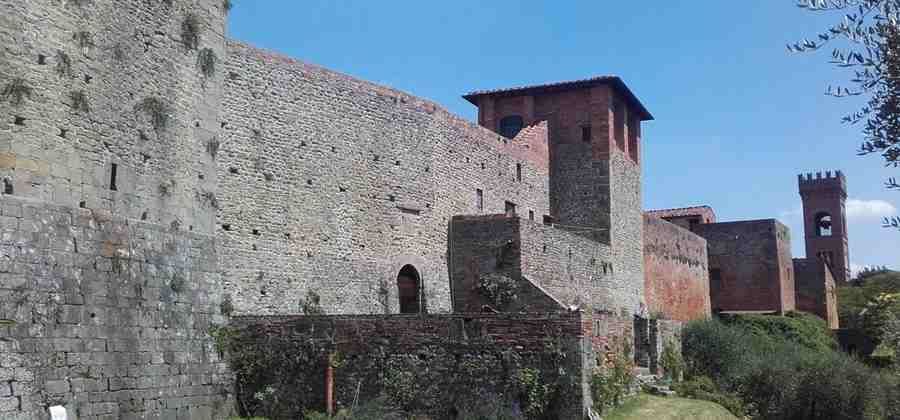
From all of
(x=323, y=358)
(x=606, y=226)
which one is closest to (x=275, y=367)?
(x=323, y=358)

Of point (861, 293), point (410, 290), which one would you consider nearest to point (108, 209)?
point (410, 290)

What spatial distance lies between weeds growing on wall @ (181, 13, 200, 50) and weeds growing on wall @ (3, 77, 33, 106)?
387cm

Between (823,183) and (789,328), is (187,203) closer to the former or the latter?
(789,328)

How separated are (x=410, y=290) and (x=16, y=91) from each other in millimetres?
12977

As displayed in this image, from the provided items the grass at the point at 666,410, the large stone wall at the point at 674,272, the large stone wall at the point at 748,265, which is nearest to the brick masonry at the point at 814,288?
the large stone wall at the point at 748,265

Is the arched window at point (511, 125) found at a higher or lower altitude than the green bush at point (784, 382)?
higher

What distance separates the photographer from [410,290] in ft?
80.3

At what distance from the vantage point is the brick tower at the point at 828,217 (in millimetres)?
76250

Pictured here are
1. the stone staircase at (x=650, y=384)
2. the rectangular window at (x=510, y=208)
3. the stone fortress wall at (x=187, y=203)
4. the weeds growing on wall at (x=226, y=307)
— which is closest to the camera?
the stone fortress wall at (x=187, y=203)

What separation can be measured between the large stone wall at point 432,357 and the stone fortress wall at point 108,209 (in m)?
1.32

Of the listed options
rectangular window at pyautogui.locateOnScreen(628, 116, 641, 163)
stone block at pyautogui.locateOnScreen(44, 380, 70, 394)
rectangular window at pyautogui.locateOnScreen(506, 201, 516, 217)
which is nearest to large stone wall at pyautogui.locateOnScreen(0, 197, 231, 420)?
stone block at pyautogui.locateOnScreen(44, 380, 70, 394)

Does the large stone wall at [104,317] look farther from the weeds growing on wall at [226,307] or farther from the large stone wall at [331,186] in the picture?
the large stone wall at [331,186]

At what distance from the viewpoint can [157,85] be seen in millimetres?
15930

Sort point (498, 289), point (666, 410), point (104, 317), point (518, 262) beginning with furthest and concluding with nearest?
point (498, 289) < point (518, 262) < point (666, 410) < point (104, 317)
